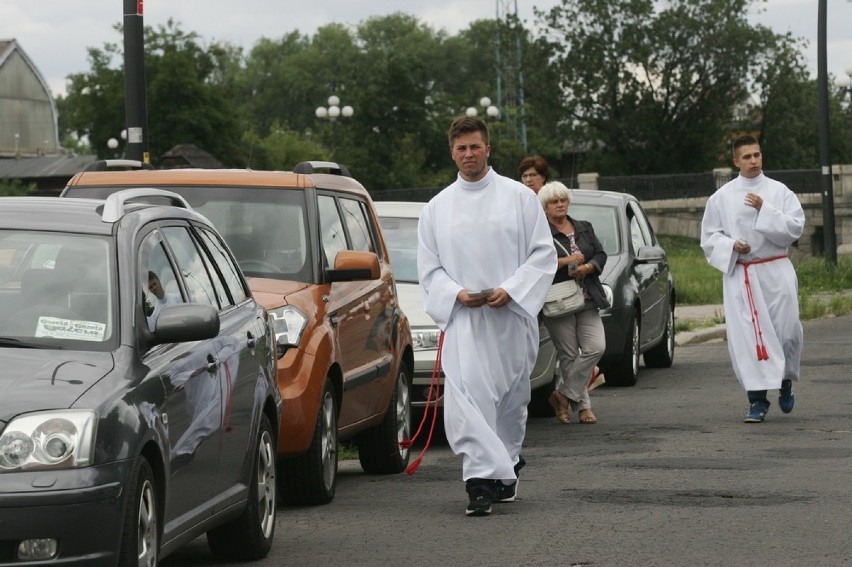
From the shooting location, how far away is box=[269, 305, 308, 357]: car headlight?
8.84m

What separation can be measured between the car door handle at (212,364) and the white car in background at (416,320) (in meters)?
5.25

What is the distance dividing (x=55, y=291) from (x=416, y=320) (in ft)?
20.0

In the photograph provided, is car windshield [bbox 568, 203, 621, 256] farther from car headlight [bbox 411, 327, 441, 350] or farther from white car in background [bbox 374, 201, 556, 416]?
car headlight [bbox 411, 327, 441, 350]

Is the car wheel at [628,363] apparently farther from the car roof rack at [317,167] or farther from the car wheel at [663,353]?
the car roof rack at [317,167]

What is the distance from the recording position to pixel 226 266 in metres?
7.79

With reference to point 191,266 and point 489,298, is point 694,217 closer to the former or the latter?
point 489,298

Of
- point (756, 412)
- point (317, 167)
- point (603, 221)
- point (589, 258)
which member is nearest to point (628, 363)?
point (603, 221)

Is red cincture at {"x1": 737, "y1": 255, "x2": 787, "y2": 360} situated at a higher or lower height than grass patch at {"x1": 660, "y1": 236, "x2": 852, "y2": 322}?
higher

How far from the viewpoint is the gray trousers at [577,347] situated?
43.2 ft

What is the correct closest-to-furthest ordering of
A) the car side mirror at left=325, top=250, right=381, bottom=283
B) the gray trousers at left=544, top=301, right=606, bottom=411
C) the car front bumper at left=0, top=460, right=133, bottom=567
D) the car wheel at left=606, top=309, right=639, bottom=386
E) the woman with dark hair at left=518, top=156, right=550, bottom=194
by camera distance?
the car front bumper at left=0, top=460, right=133, bottom=567, the car side mirror at left=325, top=250, right=381, bottom=283, the gray trousers at left=544, top=301, right=606, bottom=411, the woman with dark hair at left=518, top=156, right=550, bottom=194, the car wheel at left=606, top=309, right=639, bottom=386

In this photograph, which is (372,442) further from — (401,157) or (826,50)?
(401,157)

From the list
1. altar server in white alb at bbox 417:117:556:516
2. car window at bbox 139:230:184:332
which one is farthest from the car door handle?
altar server in white alb at bbox 417:117:556:516

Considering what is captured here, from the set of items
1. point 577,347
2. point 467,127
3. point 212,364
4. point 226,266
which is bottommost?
point 577,347

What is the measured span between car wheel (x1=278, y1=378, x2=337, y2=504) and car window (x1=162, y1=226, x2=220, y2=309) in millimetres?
1705
